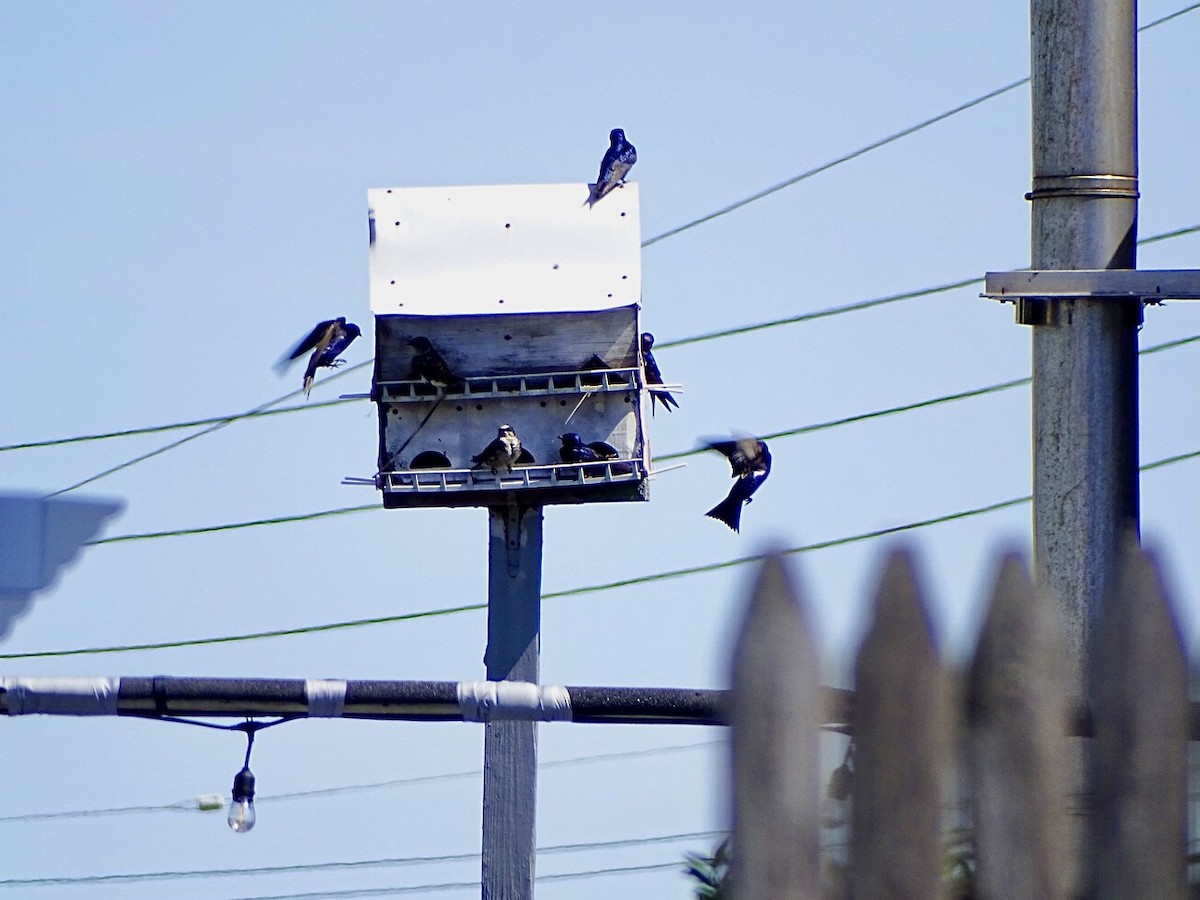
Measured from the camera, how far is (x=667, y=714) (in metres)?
4.02

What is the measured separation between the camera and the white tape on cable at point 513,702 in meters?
4.19

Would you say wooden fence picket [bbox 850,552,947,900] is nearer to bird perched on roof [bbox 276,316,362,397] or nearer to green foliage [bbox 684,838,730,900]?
green foliage [bbox 684,838,730,900]

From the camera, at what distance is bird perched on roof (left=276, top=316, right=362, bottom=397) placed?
901cm

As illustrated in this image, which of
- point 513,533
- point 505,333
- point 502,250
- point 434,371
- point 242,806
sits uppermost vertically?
point 502,250

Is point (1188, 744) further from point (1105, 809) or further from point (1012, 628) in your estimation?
point (1012, 628)

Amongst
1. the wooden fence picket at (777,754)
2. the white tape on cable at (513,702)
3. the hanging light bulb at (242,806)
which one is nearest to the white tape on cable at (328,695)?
the white tape on cable at (513,702)

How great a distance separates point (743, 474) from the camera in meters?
8.11

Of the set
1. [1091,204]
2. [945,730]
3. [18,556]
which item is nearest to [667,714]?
[1091,204]

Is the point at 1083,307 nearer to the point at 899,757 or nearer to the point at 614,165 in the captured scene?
the point at 899,757

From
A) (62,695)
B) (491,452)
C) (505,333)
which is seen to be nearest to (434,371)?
(505,333)

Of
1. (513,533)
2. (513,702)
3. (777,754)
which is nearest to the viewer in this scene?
(777,754)

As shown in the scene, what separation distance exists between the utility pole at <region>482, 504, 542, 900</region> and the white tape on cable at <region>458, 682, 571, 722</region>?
0.87 m

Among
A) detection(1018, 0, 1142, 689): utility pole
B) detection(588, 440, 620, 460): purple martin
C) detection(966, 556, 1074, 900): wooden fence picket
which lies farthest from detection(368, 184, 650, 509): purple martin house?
detection(966, 556, 1074, 900): wooden fence picket

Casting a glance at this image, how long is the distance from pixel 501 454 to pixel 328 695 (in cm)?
262
